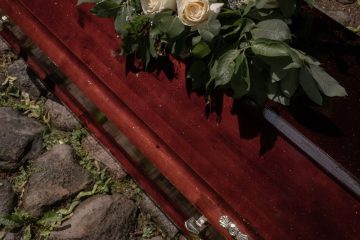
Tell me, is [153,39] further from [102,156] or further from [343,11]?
[343,11]

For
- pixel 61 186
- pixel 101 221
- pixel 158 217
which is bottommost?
pixel 158 217

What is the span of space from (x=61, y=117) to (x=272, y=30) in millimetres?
1942

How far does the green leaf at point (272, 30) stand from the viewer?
151 cm

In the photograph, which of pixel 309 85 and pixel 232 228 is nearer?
pixel 309 85

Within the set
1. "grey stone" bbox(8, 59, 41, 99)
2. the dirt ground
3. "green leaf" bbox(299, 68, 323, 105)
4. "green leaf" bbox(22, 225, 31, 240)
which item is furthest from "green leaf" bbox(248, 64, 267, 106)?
"grey stone" bbox(8, 59, 41, 99)

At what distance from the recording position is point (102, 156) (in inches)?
119

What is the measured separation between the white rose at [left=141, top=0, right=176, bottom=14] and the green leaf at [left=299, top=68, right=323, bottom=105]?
48cm

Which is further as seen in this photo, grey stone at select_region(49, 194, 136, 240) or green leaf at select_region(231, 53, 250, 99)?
grey stone at select_region(49, 194, 136, 240)

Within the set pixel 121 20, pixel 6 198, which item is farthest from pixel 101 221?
pixel 121 20

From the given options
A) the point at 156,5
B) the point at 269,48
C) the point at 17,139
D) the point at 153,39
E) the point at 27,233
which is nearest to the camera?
the point at 269,48

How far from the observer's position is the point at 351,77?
1756 mm

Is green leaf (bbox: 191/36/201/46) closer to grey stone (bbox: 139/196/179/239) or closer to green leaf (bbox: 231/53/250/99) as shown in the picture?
green leaf (bbox: 231/53/250/99)

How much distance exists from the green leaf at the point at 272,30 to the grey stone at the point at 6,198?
194 centimetres

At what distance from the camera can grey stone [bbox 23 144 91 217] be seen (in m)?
2.82
